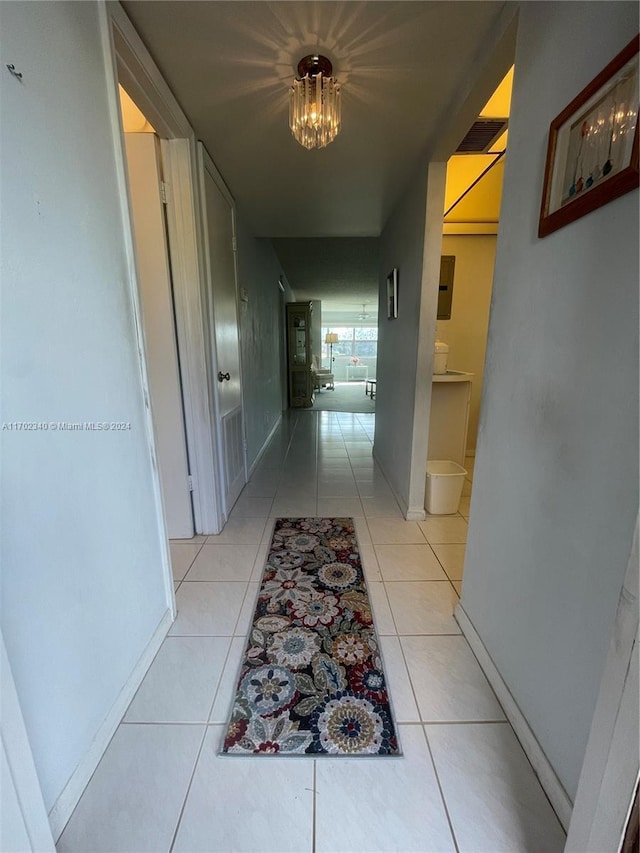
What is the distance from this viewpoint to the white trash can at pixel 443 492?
2.34 meters

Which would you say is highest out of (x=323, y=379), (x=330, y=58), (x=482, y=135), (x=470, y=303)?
(x=482, y=135)

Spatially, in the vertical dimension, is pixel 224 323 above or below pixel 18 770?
above

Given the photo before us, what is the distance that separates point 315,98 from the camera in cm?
133

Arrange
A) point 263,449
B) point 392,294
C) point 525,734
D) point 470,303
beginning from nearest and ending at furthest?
point 525,734
point 392,294
point 470,303
point 263,449

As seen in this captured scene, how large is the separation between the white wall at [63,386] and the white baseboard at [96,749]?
28 mm

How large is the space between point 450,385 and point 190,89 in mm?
2304

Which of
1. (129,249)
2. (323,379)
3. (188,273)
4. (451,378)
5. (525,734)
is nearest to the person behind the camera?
(525,734)

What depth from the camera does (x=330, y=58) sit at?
1.30 m

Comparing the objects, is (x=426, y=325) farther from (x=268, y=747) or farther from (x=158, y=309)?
(x=268, y=747)

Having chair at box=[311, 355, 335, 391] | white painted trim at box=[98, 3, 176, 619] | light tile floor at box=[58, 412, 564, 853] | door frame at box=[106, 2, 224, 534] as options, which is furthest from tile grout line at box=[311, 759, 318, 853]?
chair at box=[311, 355, 335, 391]

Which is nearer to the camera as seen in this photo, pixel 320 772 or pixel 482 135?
pixel 320 772

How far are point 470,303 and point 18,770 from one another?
4012 millimetres

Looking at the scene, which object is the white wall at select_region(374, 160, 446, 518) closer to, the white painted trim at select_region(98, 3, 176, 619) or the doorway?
the doorway

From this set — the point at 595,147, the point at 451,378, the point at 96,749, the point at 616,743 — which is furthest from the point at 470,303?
the point at 96,749
